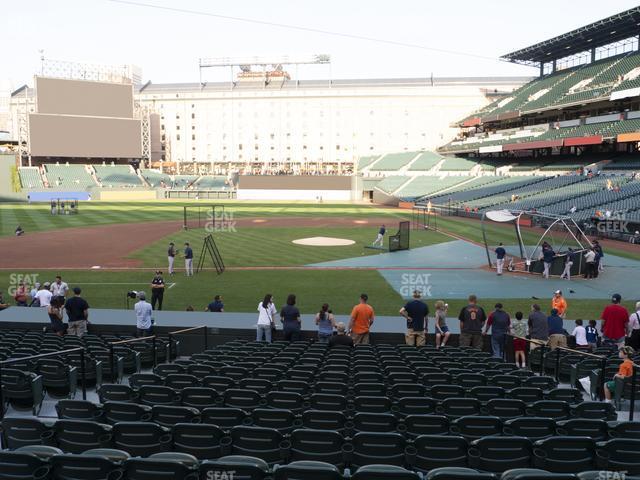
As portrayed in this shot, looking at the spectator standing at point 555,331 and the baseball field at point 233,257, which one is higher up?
the baseball field at point 233,257

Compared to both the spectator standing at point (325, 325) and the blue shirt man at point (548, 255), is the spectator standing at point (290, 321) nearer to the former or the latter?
the spectator standing at point (325, 325)

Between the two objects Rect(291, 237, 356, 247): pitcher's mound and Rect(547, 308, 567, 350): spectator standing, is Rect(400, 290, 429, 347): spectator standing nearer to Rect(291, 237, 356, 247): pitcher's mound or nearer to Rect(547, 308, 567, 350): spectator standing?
Rect(547, 308, 567, 350): spectator standing

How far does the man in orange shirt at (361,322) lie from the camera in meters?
13.6

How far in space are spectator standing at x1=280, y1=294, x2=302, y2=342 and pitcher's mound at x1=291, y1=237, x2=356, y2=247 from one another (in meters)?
23.6

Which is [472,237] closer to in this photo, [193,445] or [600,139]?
[600,139]

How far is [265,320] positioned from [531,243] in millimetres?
28613

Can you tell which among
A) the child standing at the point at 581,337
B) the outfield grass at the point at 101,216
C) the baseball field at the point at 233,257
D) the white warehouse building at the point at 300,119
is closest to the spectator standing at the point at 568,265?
the baseball field at the point at 233,257

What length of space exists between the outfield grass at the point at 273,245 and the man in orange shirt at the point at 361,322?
16.4 meters

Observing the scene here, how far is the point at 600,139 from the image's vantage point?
2237 inches

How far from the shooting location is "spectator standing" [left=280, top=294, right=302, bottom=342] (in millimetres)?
13680
